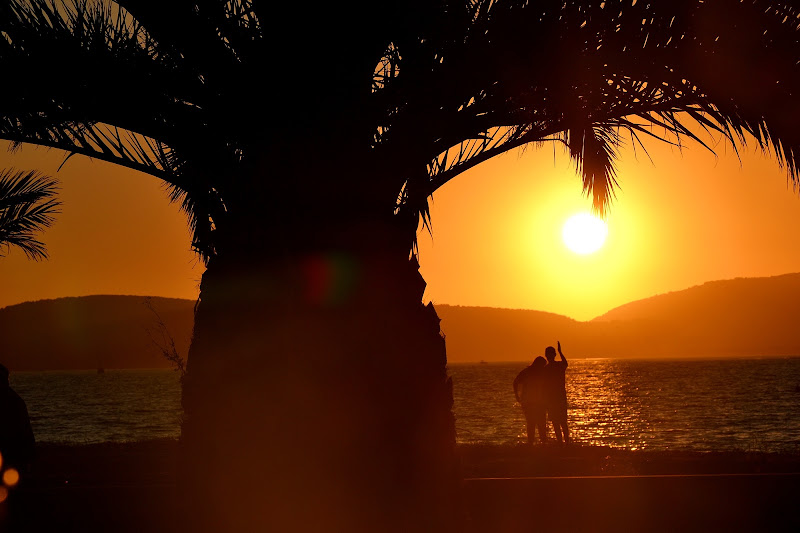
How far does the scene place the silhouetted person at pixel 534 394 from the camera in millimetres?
10781

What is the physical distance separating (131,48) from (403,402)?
7.25ft

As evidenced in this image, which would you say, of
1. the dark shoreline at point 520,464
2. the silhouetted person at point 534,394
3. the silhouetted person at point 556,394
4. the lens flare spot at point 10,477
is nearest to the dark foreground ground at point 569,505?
the lens flare spot at point 10,477

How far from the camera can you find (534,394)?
1083cm

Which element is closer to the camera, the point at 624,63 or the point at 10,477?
the point at 624,63

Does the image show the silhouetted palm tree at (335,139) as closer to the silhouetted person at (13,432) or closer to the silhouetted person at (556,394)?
the silhouetted person at (13,432)

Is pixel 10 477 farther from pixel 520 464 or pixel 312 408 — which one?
pixel 520 464

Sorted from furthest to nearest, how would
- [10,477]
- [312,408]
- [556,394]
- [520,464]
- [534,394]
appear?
[534,394]
[556,394]
[520,464]
[10,477]
[312,408]

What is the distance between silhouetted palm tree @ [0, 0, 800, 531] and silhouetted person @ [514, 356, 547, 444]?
280 inches

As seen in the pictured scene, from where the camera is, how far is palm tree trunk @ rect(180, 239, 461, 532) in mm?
3303

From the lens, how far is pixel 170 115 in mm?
3932

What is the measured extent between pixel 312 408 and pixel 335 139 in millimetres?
1202

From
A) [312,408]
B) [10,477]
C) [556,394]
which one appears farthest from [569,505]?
[556,394]

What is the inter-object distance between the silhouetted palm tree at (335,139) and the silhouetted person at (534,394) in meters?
7.11

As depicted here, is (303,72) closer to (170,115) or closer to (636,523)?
(170,115)
